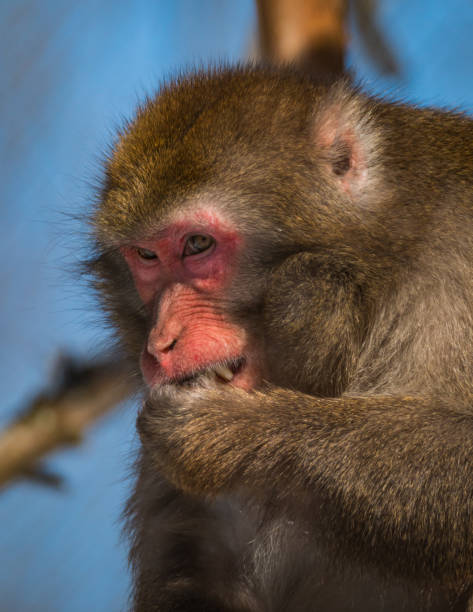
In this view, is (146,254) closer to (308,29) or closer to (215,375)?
(215,375)

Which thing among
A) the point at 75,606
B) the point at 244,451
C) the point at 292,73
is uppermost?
the point at 292,73

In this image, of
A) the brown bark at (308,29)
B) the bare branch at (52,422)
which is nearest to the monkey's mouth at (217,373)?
the bare branch at (52,422)

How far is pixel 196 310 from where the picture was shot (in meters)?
2.42

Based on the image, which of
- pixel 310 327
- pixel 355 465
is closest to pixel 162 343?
pixel 310 327

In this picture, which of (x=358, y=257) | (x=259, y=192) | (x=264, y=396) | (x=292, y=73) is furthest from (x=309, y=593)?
(x=292, y=73)

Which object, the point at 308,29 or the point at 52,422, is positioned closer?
the point at 308,29

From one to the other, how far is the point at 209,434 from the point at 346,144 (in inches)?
37.0

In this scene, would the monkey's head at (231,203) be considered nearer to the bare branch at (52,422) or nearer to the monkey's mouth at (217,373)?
the monkey's mouth at (217,373)

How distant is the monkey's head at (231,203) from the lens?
2381mm

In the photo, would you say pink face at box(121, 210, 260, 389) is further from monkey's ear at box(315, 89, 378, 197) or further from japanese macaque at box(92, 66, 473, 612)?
monkey's ear at box(315, 89, 378, 197)

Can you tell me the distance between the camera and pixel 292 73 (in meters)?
2.73

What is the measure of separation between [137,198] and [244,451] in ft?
2.59

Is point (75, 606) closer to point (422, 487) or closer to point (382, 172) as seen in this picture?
point (422, 487)

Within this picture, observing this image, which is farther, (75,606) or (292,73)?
(75,606)
